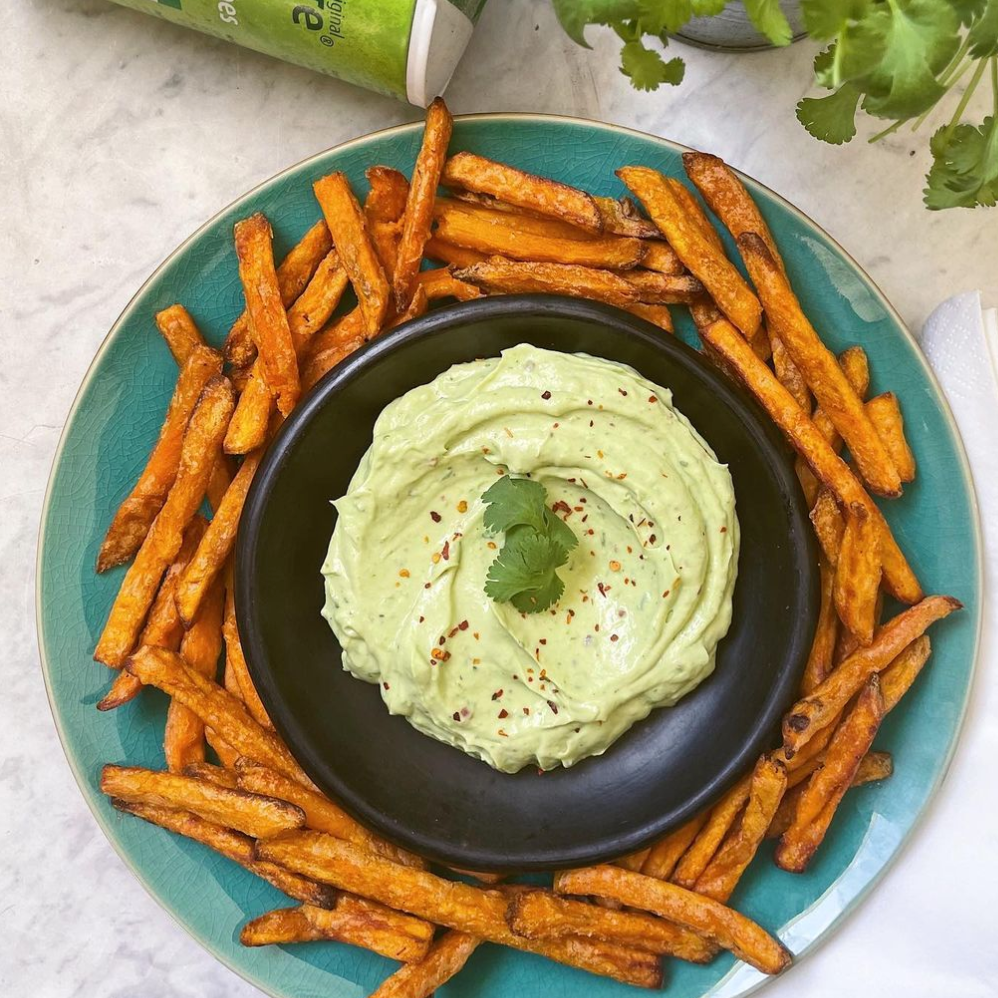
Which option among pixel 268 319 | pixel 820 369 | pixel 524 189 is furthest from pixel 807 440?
pixel 268 319

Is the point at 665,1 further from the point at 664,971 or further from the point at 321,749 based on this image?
the point at 664,971

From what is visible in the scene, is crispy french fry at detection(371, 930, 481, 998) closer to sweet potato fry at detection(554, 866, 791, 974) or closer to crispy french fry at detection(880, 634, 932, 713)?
sweet potato fry at detection(554, 866, 791, 974)

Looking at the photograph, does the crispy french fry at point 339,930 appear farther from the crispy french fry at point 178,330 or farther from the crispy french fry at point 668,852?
the crispy french fry at point 178,330

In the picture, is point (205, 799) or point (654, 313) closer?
point (205, 799)

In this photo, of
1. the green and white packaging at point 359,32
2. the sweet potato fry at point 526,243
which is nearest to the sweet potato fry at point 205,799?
the sweet potato fry at point 526,243

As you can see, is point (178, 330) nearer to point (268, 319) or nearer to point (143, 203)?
point (268, 319)

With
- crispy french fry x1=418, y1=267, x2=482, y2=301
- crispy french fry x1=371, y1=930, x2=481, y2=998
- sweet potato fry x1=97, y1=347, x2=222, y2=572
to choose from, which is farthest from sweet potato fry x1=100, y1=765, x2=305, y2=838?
crispy french fry x1=418, y1=267, x2=482, y2=301
